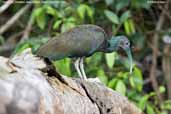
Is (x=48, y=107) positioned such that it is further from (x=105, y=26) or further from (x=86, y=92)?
(x=105, y=26)

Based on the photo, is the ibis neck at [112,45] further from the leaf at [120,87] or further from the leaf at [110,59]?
the leaf at [110,59]

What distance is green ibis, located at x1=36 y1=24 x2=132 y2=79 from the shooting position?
318 centimetres

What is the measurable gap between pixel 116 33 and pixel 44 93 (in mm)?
3122

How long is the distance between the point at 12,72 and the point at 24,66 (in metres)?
0.19

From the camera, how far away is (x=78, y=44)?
3312 millimetres

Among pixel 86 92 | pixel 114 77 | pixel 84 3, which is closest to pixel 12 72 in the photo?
pixel 86 92

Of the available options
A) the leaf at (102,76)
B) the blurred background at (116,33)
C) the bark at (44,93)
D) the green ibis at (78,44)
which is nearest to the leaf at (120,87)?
the blurred background at (116,33)

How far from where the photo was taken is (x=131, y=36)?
5.32 meters

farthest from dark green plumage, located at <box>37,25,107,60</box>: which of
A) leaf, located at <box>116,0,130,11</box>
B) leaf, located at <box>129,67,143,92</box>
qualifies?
leaf, located at <box>116,0,130,11</box>

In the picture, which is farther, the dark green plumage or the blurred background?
the blurred background

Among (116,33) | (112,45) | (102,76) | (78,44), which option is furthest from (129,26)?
(78,44)

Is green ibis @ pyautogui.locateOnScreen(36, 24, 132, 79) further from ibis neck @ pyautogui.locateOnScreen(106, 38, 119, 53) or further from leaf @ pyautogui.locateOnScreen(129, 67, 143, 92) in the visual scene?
leaf @ pyautogui.locateOnScreen(129, 67, 143, 92)

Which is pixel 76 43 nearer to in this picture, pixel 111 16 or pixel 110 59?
pixel 110 59

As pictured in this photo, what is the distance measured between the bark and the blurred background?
4.72 feet
